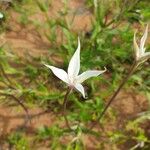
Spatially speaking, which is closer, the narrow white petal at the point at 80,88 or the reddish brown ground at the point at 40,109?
the narrow white petal at the point at 80,88

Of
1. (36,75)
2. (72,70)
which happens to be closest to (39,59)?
(36,75)

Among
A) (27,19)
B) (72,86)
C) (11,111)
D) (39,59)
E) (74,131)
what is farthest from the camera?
(27,19)

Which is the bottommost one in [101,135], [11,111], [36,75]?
[101,135]

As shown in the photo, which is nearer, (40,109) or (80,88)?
(80,88)

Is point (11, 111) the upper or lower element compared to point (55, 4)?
lower

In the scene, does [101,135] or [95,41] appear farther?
[95,41]

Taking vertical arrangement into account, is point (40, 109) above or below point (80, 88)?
below

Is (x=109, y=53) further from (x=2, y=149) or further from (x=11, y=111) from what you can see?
(x=2, y=149)

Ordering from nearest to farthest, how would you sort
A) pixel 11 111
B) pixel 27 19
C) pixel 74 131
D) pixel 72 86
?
pixel 72 86
pixel 74 131
pixel 11 111
pixel 27 19

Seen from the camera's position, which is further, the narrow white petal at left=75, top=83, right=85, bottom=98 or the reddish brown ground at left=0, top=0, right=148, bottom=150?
the reddish brown ground at left=0, top=0, right=148, bottom=150

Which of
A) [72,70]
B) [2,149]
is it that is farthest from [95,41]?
[72,70]
